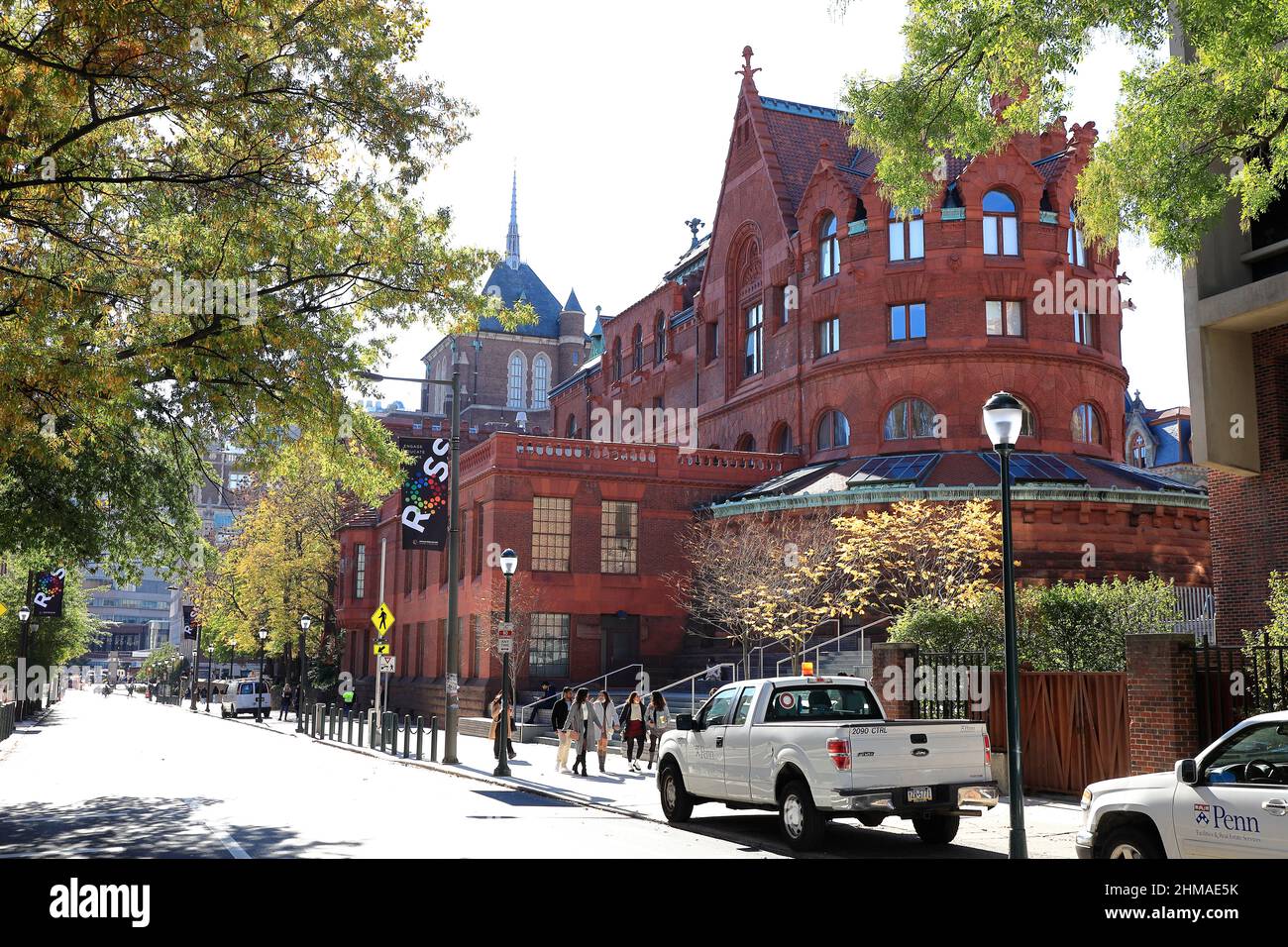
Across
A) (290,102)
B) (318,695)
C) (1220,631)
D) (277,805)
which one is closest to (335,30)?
(290,102)

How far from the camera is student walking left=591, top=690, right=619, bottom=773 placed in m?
26.1

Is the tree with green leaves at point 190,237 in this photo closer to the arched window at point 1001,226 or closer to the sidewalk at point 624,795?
the sidewalk at point 624,795

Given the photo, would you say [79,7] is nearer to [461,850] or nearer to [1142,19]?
[461,850]

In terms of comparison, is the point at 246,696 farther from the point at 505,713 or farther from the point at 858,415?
the point at 505,713

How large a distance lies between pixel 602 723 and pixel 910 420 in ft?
64.1

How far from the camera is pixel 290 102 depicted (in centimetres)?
1517

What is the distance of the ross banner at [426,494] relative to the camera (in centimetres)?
3259

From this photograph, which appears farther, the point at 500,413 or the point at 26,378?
the point at 500,413

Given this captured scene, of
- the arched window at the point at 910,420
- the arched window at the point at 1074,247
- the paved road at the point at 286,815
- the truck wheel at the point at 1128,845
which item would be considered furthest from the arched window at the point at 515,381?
the truck wheel at the point at 1128,845

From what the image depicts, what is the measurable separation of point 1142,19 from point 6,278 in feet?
45.2

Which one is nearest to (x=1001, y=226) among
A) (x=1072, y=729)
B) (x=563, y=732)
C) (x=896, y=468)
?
(x=896, y=468)

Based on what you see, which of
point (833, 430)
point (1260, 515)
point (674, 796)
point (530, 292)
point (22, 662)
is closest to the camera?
point (674, 796)

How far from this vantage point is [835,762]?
1336 cm

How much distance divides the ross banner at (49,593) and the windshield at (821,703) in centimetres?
3433
